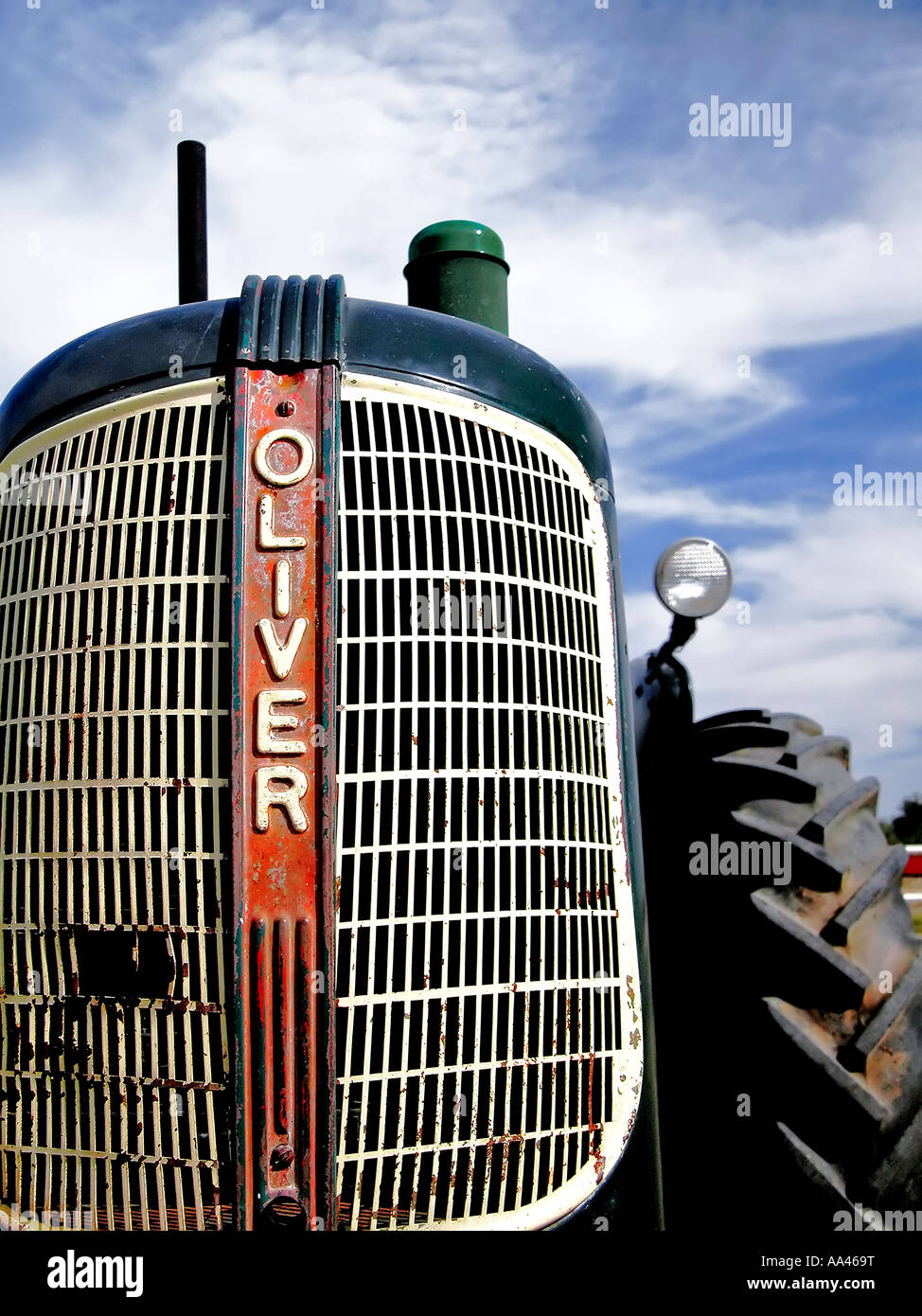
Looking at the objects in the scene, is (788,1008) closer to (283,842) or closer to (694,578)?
(694,578)

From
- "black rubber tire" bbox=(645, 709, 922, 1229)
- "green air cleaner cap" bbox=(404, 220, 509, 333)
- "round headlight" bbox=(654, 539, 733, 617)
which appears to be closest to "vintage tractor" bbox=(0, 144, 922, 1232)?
"black rubber tire" bbox=(645, 709, 922, 1229)

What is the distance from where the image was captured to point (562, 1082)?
6.84 ft

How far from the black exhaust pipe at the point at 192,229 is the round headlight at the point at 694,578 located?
1.47 meters

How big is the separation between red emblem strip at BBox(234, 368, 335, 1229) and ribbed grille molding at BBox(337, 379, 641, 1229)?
5 centimetres

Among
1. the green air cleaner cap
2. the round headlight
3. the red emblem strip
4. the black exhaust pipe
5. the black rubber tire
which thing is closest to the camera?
the red emblem strip

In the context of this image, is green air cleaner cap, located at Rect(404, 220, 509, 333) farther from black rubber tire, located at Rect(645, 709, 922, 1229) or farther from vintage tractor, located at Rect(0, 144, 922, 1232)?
black rubber tire, located at Rect(645, 709, 922, 1229)

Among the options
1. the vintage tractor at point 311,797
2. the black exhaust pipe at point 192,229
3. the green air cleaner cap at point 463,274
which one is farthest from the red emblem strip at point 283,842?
the green air cleaner cap at point 463,274

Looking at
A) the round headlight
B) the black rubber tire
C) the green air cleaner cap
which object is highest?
the green air cleaner cap

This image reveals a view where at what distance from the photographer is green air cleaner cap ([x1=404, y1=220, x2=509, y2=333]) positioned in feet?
11.0

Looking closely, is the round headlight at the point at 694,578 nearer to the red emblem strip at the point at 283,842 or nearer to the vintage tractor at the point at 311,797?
the vintage tractor at the point at 311,797

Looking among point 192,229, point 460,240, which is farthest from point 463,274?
point 192,229

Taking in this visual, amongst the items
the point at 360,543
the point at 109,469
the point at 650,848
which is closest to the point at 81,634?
the point at 109,469

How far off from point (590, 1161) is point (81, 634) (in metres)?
1.39
